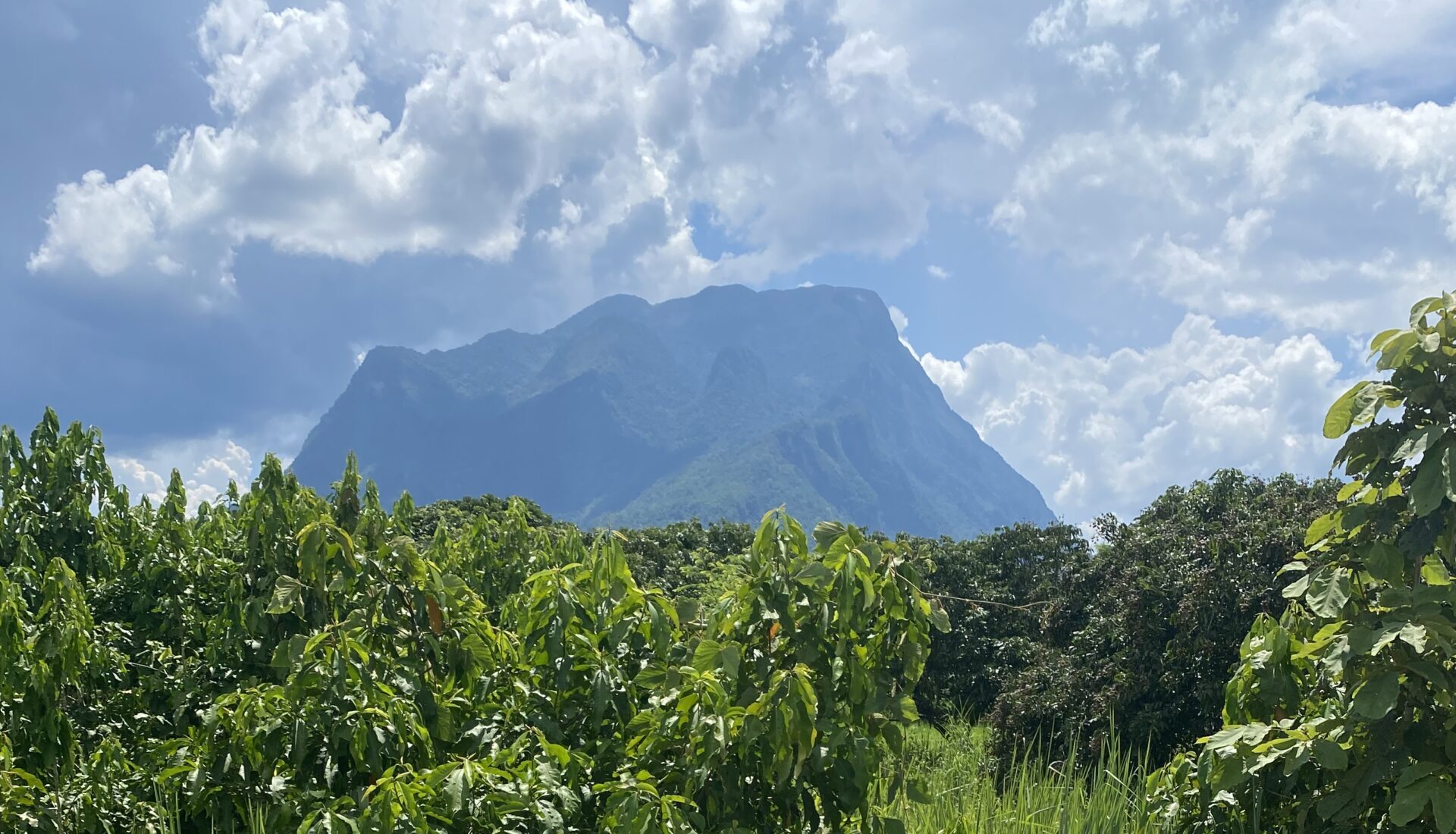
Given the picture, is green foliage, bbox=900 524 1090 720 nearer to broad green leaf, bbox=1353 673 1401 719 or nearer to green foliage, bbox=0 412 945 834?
broad green leaf, bbox=1353 673 1401 719

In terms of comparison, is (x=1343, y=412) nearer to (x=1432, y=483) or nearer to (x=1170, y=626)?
(x=1432, y=483)

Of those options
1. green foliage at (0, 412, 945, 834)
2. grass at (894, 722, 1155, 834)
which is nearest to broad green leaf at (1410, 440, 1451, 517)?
green foliage at (0, 412, 945, 834)

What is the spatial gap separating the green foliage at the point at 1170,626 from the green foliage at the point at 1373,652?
5150 mm

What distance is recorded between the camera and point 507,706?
3914mm

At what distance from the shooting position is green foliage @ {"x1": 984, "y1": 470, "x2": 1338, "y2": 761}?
32.7ft

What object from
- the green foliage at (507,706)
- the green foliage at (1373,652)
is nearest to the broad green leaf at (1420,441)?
the green foliage at (1373,652)

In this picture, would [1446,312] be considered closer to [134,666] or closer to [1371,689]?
[1371,689]

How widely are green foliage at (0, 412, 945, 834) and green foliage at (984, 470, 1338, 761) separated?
6.26 meters

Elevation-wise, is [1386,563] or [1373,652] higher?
[1386,563]

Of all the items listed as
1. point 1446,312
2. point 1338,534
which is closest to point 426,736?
point 1338,534

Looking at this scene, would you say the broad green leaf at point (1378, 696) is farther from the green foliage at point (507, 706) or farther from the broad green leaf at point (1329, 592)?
the green foliage at point (507, 706)

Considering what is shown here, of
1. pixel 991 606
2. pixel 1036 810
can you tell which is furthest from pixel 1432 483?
pixel 991 606

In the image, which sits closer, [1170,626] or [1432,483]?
[1432,483]

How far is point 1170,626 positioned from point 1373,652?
25.3 ft
